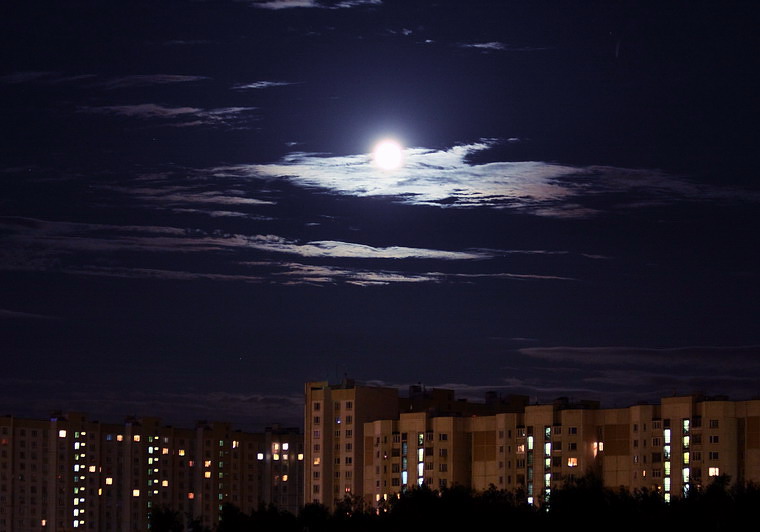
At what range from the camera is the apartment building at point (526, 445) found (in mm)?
110125

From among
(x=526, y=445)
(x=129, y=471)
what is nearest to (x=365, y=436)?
(x=526, y=445)

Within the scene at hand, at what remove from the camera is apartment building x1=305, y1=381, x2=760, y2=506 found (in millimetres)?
110125

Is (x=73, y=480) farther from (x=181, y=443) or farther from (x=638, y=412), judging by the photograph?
(x=638, y=412)

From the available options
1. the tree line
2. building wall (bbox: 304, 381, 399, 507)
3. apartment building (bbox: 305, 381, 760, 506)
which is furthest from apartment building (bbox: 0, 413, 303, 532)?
the tree line

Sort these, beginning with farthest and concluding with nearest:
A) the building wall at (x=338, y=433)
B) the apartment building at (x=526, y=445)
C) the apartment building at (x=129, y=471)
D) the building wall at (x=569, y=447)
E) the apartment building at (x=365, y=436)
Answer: the apartment building at (x=129, y=471) → the building wall at (x=338, y=433) → the apartment building at (x=365, y=436) → the apartment building at (x=526, y=445) → the building wall at (x=569, y=447)

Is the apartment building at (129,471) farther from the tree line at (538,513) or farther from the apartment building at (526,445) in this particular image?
the tree line at (538,513)

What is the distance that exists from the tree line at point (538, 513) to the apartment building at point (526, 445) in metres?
13.5

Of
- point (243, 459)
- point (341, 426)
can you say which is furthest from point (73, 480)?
point (341, 426)

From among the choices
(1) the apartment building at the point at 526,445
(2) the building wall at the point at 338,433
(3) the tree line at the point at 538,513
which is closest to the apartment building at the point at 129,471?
(2) the building wall at the point at 338,433

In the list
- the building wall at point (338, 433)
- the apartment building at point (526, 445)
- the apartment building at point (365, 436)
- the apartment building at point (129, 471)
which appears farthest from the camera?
the apartment building at point (129, 471)

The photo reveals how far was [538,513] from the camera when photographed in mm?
86625

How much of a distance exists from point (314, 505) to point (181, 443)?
273ft

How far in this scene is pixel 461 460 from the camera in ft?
405

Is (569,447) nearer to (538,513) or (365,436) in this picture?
(365,436)
